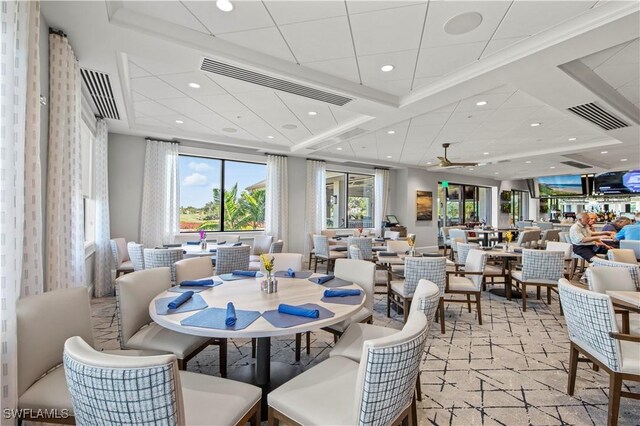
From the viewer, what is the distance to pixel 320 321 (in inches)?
65.7

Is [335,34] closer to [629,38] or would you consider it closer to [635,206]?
[629,38]

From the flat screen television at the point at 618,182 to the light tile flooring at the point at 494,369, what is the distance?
11.8m

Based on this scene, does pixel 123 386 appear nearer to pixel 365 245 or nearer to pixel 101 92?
pixel 101 92

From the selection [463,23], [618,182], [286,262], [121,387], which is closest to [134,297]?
[121,387]

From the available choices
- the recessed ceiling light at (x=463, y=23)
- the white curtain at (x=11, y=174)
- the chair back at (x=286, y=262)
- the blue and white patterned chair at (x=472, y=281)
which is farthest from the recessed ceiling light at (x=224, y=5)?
the blue and white patterned chair at (x=472, y=281)

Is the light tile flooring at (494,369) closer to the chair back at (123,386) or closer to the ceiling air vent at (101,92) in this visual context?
the chair back at (123,386)

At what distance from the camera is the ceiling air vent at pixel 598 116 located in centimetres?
434

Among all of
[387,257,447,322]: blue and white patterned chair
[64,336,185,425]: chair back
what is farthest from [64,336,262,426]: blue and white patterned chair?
[387,257,447,322]: blue and white patterned chair

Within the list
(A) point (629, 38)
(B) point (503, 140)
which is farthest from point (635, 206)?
(A) point (629, 38)

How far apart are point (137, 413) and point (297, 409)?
0.69 meters

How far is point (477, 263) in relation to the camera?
3.87m

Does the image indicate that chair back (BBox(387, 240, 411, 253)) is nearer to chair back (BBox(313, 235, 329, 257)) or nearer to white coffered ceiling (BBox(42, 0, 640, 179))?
chair back (BBox(313, 235, 329, 257))

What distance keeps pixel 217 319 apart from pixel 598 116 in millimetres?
6358

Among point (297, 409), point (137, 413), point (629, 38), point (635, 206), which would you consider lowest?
point (297, 409)
